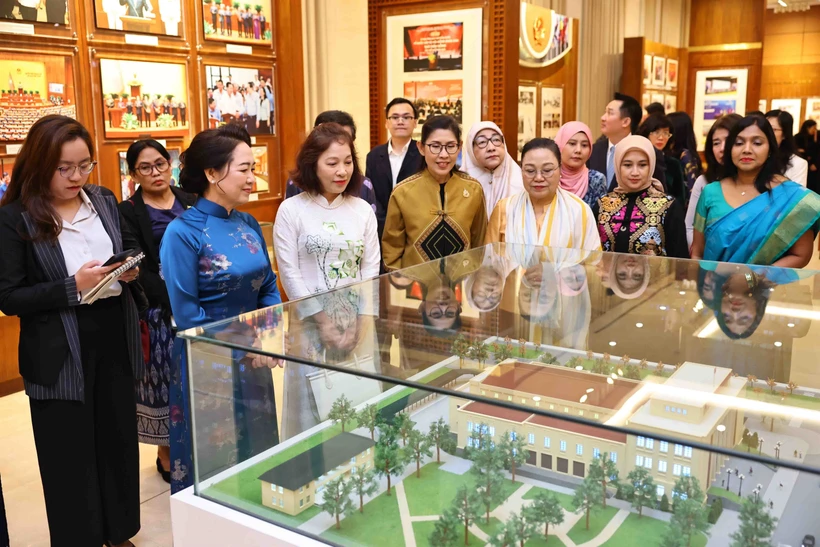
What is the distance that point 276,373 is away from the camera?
1.59 meters

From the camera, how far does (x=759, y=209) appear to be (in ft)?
10.6

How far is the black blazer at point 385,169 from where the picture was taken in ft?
14.8

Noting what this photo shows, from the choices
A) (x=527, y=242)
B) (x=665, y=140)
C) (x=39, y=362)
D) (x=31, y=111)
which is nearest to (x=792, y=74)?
(x=665, y=140)

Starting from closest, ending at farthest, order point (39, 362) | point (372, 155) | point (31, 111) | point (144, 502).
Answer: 1. point (39, 362)
2. point (144, 502)
3. point (31, 111)
4. point (372, 155)

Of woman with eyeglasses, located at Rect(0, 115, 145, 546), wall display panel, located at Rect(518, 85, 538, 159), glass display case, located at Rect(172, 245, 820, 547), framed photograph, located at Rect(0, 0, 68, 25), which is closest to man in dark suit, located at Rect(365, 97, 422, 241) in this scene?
framed photograph, located at Rect(0, 0, 68, 25)

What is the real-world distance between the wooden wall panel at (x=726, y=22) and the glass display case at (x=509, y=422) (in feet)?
39.2

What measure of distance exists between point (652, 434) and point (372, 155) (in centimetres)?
366

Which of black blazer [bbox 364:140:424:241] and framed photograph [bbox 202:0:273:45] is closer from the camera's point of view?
black blazer [bbox 364:140:424:241]

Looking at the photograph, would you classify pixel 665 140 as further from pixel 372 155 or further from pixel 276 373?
pixel 276 373

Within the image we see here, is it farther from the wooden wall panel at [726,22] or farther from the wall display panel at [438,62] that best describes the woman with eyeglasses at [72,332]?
the wooden wall panel at [726,22]

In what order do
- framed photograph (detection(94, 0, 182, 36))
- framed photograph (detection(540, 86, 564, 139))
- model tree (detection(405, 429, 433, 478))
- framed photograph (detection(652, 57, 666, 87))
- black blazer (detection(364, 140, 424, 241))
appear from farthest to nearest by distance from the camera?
framed photograph (detection(652, 57, 666, 87)), framed photograph (detection(540, 86, 564, 139)), black blazer (detection(364, 140, 424, 241)), framed photograph (detection(94, 0, 182, 36)), model tree (detection(405, 429, 433, 478))

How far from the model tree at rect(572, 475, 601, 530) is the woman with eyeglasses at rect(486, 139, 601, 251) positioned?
6.31ft

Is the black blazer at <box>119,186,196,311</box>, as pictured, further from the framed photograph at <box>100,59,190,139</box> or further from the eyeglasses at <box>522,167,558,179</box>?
the eyeglasses at <box>522,167,558,179</box>

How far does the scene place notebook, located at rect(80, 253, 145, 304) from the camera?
225cm
